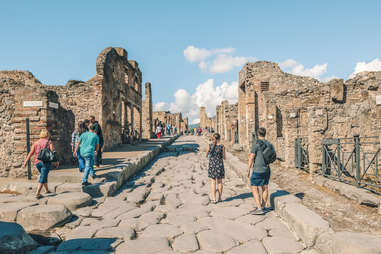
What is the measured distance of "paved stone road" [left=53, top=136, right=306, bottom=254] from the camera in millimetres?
2949

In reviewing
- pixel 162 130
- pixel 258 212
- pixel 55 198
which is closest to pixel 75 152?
pixel 55 198

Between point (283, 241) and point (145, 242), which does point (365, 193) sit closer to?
point (283, 241)

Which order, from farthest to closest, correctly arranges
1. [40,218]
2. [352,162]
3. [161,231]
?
[352,162] → [40,218] → [161,231]

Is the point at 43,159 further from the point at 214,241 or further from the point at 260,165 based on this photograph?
the point at 260,165

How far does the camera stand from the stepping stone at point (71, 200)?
4297 mm

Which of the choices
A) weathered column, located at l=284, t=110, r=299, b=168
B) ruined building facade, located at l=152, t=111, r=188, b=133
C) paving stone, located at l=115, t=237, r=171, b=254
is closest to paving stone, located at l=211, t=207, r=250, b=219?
paving stone, located at l=115, t=237, r=171, b=254

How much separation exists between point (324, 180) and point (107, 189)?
5030 mm

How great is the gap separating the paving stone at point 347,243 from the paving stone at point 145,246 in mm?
1738

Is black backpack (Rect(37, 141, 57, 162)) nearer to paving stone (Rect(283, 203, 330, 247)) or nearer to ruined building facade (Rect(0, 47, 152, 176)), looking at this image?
ruined building facade (Rect(0, 47, 152, 176))

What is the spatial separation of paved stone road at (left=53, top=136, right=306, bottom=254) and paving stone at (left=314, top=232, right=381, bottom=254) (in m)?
0.29

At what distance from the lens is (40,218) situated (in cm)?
354

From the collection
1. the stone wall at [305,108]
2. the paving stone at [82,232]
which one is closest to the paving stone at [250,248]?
the paving stone at [82,232]

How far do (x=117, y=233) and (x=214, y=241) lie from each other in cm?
128

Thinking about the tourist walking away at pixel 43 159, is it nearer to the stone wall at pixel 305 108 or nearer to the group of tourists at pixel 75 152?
the group of tourists at pixel 75 152
